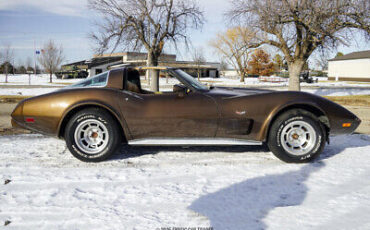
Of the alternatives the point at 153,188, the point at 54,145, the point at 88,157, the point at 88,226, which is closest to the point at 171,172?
the point at 153,188

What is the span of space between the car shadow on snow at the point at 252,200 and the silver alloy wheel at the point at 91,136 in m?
1.75

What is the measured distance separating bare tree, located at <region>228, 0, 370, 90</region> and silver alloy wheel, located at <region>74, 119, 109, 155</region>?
11.8 m

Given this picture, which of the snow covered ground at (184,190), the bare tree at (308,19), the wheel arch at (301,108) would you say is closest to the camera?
the snow covered ground at (184,190)

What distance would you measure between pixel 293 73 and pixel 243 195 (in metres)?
14.6

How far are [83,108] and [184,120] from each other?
1.41m

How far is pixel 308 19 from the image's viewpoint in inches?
522

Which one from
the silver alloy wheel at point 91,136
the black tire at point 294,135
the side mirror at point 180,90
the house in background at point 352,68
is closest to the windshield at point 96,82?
the silver alloy wheel at point 91,136

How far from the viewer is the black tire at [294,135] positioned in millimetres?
3740

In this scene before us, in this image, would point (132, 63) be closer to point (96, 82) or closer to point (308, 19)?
point (96, 82)

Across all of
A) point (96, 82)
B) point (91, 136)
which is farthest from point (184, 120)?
point (96, 82)

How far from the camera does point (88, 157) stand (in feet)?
12.5

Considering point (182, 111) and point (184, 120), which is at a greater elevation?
point (182, 111)

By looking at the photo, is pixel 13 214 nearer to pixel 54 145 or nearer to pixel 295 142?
pixel 54 145

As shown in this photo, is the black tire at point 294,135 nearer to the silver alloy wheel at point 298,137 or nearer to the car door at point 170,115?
the silver alloy wheel at point 298,137
